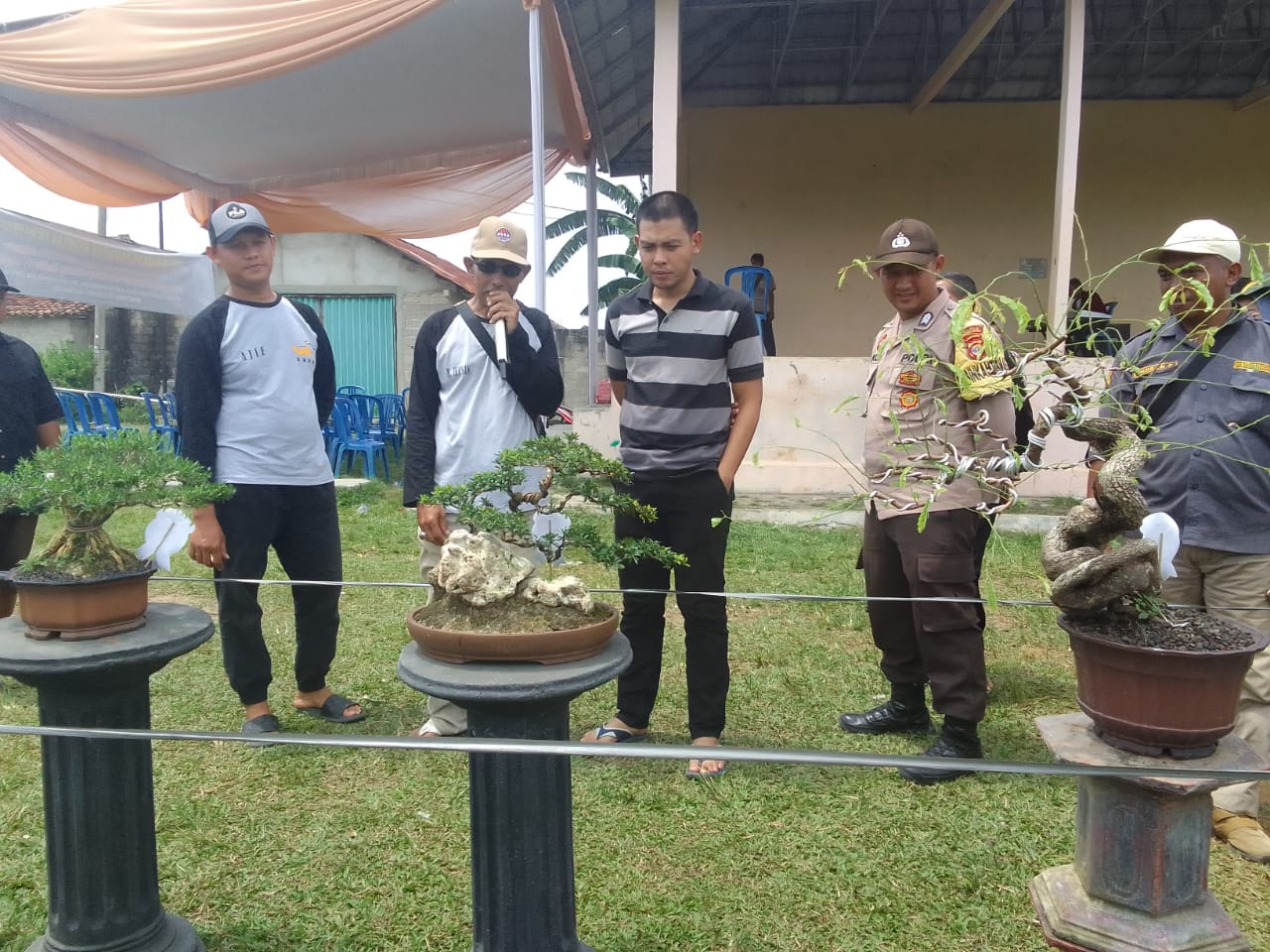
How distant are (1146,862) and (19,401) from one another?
3.98 meters

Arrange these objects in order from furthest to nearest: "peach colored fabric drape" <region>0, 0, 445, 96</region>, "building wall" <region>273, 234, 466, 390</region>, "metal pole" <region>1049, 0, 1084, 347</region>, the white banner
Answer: "building wall" <region>273, 234, 466, 390</region>
the white banner
"metal pole" <region>1049, 0, 1084, 347</region>
"peach colored fabric drape" <region>0, 0, 445, 96</region>

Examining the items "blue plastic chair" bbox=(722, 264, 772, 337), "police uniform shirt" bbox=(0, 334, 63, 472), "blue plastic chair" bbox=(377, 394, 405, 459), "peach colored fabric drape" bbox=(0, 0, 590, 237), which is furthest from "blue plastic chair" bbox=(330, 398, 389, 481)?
"police uniform shirt" bbox=(0, 334, 63, 472)

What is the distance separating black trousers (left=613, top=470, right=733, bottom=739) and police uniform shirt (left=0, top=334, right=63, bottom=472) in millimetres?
2489

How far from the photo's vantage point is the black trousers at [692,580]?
2748 mm

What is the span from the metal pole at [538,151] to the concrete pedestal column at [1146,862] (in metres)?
5.11

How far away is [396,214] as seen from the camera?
27.3ft

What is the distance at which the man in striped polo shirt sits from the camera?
2736 mm

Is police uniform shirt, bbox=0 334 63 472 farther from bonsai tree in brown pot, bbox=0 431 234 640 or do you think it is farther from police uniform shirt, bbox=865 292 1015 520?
police uniform shirt, bbox=865 292 1015 520

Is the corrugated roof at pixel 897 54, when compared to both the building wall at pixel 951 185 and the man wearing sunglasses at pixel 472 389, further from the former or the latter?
the man wearing sunglasses at pixel 472 389

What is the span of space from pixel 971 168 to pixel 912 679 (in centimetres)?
896

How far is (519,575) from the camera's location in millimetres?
1837

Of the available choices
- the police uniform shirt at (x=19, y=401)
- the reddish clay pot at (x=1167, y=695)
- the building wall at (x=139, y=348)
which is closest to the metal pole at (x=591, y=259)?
the police uniform shirt at (x=19, y=401)

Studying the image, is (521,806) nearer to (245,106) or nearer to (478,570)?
(478,570)

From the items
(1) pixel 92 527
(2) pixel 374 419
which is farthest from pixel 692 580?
(2) pixel 374 419
